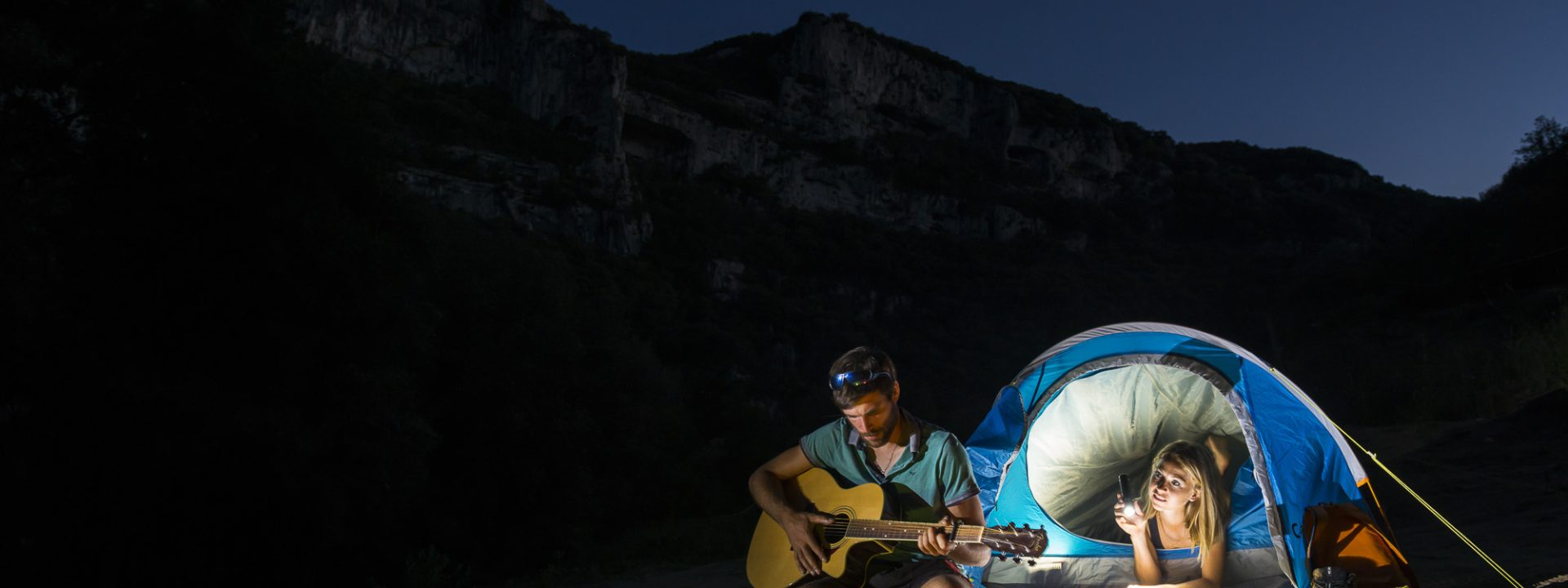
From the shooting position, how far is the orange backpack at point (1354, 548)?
416cm

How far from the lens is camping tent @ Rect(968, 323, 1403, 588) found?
4961 millimetres

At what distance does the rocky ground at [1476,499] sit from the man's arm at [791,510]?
4.13m

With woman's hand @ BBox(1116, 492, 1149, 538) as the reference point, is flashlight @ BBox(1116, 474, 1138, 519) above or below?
above

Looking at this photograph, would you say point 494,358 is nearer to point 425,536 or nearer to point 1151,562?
point 425,536

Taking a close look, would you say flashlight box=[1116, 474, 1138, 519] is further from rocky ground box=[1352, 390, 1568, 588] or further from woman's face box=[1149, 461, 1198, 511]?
rocky ground box=[1352, 390, 1568, 588]

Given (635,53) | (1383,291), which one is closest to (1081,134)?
Answer: (635,53)

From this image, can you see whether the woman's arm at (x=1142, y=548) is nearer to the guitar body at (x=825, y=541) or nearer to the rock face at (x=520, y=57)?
the guitar body at (x=825, y=541)

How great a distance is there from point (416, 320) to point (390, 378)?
2.60 feet

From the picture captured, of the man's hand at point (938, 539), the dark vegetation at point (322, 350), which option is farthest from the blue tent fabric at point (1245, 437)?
the dark vegetation at point (322, 350)

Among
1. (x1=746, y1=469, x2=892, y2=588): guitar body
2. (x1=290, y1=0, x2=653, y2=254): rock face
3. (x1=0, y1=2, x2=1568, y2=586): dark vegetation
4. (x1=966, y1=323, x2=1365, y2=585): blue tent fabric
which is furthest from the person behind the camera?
(x1=290, y1=0, x2=653, y2=254): rock face

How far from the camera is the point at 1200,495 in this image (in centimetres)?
463

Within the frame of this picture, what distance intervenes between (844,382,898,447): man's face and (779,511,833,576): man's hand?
0.33 meters

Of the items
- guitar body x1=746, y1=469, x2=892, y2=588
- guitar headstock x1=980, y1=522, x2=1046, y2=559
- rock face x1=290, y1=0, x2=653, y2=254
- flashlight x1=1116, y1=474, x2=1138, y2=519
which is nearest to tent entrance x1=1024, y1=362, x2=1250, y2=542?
flashlight x1=1116, y1=474, x2=1138, y2=519

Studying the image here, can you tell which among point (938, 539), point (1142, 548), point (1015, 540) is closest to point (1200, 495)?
point (1142, 548)
